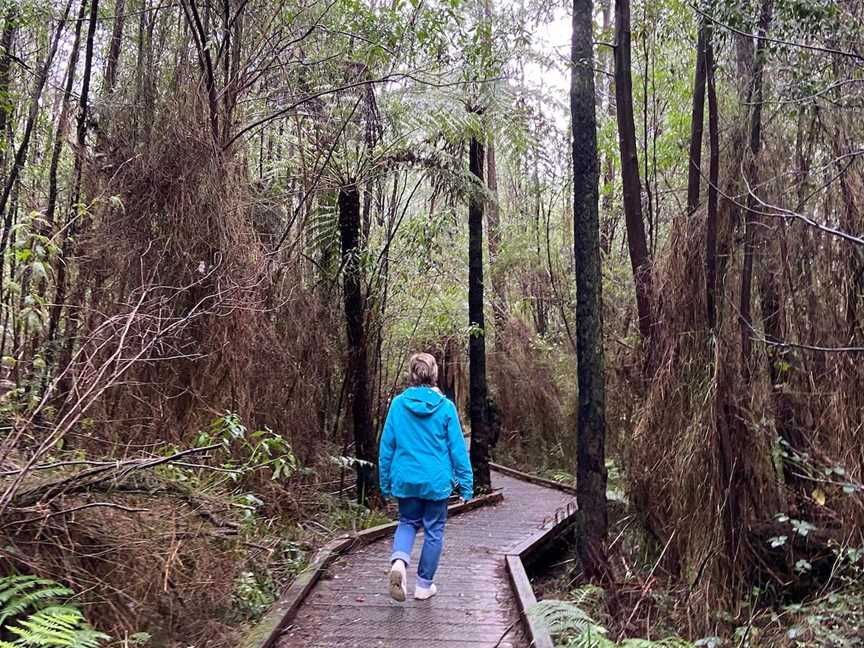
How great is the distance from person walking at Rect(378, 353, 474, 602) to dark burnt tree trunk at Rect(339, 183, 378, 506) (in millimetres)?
3887

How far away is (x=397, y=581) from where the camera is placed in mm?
5363

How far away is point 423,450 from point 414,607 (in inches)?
52.2

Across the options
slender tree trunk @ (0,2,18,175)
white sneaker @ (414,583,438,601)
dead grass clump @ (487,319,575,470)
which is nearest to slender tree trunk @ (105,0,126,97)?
slender tree trunk @ (0,2,18,175)

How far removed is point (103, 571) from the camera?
3.81 meters

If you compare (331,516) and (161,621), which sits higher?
(161,621)

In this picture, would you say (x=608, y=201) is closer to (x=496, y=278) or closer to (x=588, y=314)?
(x=496, y=278)

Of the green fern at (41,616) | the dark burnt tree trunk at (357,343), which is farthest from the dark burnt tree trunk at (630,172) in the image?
the green fern at (41,616)

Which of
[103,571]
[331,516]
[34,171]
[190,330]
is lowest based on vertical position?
[331,516]

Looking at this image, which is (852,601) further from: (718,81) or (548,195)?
(548,195)

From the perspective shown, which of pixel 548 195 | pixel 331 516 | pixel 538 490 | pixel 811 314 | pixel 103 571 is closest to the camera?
pixel 103 571

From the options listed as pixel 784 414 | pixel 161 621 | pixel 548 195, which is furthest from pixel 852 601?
pixel 548 195

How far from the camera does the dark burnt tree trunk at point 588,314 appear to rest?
272 inches

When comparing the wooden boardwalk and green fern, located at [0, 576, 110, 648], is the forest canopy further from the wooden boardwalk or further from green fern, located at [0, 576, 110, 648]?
the wooden boardwalk

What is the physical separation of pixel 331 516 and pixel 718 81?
6854mm
